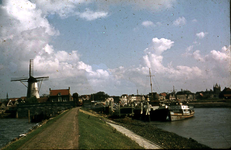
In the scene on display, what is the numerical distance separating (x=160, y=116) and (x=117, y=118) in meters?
11.9

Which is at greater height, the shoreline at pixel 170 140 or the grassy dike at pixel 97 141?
the grassy dike at pixel 97 141

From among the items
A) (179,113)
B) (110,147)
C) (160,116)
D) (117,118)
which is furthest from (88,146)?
(179,113)

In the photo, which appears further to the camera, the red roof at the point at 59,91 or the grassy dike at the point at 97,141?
the red roof at the point at 59,91

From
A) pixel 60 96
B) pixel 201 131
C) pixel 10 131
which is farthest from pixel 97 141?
pixel 60 96

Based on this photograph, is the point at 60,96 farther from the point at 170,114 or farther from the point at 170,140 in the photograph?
the point at 170,140

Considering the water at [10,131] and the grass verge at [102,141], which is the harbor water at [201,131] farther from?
the grass verge at [102,141]

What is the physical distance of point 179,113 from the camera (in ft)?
185

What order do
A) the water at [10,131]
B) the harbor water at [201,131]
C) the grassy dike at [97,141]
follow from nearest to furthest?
the grassy dike at [97,141] → the harbor water at [201,131] → the water at [10,131]

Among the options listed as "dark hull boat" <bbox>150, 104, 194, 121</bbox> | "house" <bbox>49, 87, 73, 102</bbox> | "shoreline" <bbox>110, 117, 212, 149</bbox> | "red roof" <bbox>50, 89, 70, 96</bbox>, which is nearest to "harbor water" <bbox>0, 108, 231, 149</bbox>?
"shoreline" <bbox>110, 117, 212, 149</bbox>

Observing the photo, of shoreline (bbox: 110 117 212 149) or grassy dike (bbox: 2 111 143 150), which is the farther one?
shoreline (bbox: 110 117 212 149)

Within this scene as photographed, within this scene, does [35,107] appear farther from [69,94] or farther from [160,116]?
[160,116]

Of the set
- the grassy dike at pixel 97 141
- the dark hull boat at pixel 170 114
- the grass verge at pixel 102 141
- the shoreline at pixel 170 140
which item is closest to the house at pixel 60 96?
the dark hull boat at pixel 170 114

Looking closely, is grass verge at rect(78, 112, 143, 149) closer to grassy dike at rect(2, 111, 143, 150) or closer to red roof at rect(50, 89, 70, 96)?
grassy dike at rect(2, 111, 143, 150)

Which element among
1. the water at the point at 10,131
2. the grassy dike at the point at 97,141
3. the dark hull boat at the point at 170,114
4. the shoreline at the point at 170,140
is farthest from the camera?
the dark hull boat at the point at 170,114
